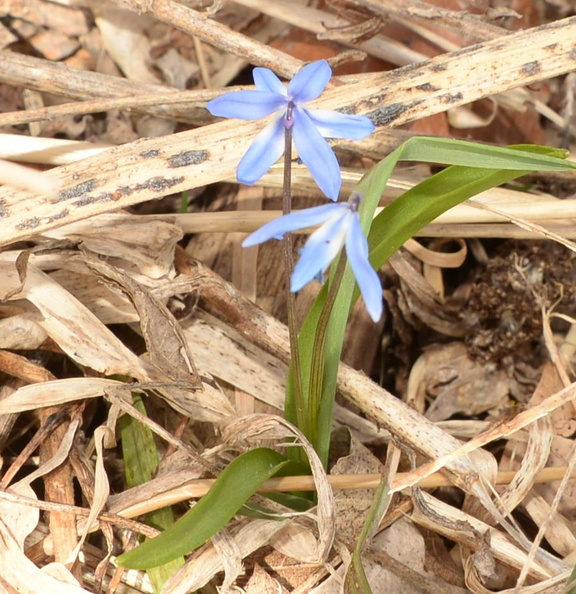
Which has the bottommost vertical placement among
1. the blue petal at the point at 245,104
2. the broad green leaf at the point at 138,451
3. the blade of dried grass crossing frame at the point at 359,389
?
the broad green leaf at the point at 138,451

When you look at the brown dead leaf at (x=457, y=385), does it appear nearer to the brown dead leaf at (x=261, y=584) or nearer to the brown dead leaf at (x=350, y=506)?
the brown dead leaf at (x=350, y=506)

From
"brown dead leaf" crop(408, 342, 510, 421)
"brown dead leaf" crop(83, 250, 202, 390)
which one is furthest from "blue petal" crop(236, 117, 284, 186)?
"brown dead leaf" crop(408, 342, 510, 421)

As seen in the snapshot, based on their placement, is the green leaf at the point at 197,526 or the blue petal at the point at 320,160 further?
the green leaf at the point at 197,526

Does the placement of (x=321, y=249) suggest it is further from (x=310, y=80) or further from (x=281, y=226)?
(x=310, y=80)

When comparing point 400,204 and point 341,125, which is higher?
point 341,125

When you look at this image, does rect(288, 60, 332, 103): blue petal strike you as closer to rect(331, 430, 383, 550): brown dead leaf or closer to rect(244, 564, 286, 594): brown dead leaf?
rect(331, 430, 383, 550): brown dead leaf

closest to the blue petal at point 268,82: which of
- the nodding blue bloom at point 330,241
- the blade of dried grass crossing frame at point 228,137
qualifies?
the nodding blue bloom at point 330,241

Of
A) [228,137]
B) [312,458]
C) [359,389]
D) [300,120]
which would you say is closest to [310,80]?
[300,120]
